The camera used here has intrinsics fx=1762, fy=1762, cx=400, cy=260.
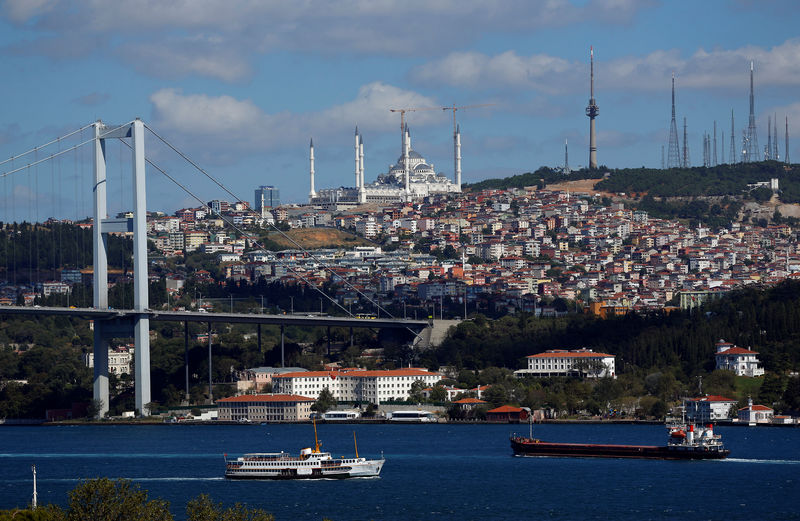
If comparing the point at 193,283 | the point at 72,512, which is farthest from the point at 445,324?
the point at 72,512

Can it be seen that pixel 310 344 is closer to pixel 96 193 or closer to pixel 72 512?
pixel 96 193

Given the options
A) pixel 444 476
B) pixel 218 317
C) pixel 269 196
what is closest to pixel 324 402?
pixel 218 317

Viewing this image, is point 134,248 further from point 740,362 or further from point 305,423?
point 740,362

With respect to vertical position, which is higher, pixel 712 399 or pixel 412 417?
pixel 712 399

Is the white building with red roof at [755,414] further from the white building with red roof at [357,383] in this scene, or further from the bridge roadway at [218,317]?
the bridge roadway at [218,317]

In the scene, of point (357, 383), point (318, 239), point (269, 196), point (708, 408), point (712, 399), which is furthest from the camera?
point (269, 196)

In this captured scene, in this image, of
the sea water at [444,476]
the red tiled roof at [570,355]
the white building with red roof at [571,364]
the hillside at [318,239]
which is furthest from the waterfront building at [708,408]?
the hillside at [318,239]

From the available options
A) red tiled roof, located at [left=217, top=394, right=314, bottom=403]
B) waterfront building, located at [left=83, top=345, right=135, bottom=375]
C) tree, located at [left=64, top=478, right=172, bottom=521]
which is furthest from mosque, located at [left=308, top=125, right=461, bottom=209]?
tree, located at [left=64, top=478, right=172, bottom=521]
